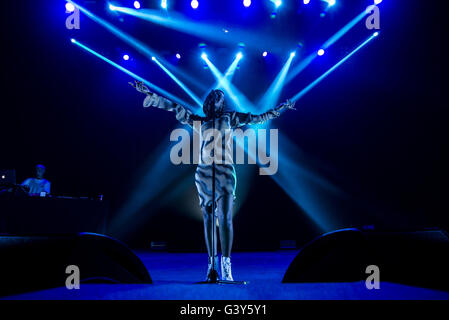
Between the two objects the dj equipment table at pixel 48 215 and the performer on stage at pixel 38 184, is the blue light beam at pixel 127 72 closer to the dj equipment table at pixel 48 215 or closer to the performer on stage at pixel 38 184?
the performer on stage at pixel 38 184

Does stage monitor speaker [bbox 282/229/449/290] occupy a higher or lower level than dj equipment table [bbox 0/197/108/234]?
lower

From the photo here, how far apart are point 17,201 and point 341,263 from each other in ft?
15.0

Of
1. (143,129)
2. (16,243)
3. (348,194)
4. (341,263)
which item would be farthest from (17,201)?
(348,194)

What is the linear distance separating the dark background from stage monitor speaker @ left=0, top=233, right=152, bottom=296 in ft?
15.4

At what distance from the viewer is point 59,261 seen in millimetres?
1521

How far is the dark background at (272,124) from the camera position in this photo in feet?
19.2

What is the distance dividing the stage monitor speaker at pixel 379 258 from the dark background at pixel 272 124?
180 inches

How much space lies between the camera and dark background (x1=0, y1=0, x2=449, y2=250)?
5.85m

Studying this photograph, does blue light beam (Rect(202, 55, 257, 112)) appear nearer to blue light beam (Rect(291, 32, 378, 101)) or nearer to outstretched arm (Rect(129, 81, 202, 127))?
blue light beam (Rect(291, 32, 378, 101))

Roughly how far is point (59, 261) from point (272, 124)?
17.9ft

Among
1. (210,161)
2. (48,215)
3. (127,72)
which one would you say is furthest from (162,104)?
(127,72)

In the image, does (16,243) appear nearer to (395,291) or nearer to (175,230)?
(395,291)

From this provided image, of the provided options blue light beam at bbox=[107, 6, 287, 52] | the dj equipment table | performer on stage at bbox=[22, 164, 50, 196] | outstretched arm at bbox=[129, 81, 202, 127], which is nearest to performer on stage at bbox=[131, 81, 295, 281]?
outstretched arm at bbox=[129, 81, 202, 127]

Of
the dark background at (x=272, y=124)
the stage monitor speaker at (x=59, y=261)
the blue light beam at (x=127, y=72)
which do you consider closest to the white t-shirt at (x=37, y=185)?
the dark background at (x=272, y=124)
